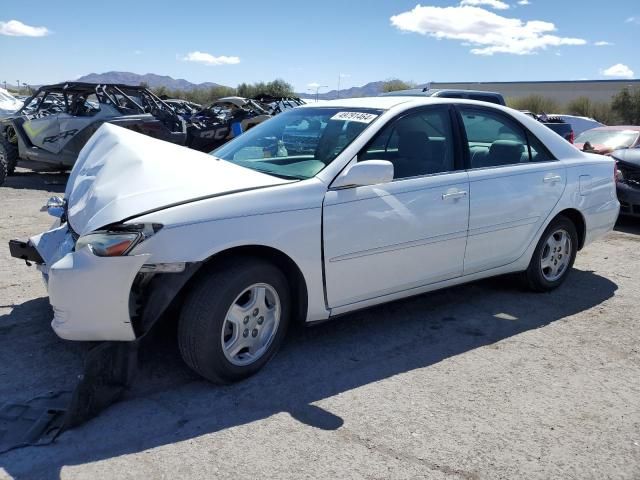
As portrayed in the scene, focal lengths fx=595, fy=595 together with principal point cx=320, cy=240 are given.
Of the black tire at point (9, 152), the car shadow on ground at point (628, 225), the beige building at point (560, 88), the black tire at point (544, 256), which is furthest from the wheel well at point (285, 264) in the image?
the beige building at point (560, 88)

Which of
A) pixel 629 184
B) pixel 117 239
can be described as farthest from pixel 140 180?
pixel 629 184

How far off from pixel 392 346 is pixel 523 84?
5810 cm

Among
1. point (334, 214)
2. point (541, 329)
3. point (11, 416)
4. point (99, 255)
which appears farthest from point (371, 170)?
point (11, 416)

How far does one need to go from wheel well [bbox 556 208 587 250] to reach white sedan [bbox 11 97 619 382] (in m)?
0.06

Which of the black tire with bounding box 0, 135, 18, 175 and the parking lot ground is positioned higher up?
the black tire with bounding box 0, 135, 18, 175

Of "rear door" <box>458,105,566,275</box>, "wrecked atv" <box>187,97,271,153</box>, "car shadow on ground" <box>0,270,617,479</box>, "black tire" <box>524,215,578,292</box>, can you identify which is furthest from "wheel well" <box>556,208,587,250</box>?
"wrecked atv" <box>187,97,271,153</box>

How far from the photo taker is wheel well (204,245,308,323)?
3.33m

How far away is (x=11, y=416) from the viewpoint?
303 centimetres

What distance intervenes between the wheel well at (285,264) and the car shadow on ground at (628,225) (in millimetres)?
6249

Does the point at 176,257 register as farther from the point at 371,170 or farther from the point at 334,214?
the point at 371,170

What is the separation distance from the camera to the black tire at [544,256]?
501 centimetres

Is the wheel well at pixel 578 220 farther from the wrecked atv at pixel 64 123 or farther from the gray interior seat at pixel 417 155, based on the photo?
→ the wrecked atv at pixel 64 123

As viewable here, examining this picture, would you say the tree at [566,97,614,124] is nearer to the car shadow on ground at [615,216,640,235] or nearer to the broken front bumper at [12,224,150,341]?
the car shadow on ground at [615,216,640,235]

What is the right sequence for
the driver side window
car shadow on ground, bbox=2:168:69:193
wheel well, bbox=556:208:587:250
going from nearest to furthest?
the driver side window → wheel well, bbox=556:208:587:250 → car shadow on ground, bbox=2:168:69:193
